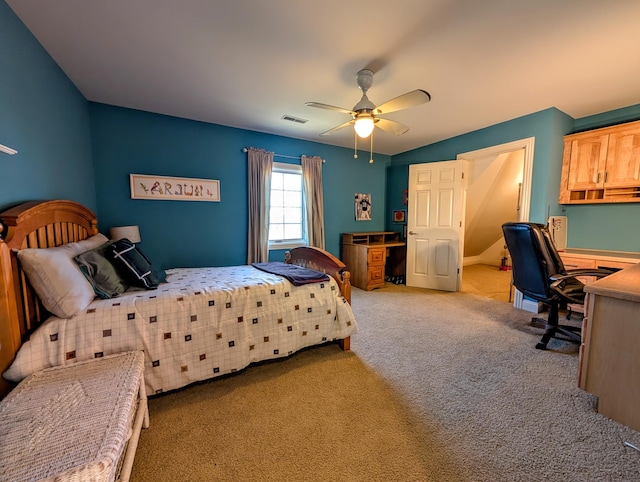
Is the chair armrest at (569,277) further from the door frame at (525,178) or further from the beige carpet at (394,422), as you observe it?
the door frame at (525,178)

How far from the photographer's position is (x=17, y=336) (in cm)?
131

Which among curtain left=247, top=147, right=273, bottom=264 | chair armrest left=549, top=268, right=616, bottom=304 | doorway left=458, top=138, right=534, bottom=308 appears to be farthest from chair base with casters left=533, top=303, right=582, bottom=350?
curtain left=247, top=147, right=273, bottom=264

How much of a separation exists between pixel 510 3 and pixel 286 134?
2968 mm

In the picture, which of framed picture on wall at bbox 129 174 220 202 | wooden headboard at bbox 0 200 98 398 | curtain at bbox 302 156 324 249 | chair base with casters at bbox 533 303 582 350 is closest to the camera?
wooden headboard at bbox 0 200 98 398

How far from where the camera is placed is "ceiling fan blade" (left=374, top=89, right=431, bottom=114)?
6.43 feet

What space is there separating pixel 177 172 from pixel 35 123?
1521 mm

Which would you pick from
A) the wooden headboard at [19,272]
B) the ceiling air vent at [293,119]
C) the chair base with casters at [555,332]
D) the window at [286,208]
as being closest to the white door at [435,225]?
the chair base with casters at [555,332]

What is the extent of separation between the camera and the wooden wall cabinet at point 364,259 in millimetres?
4312

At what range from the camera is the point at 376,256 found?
4.36 m

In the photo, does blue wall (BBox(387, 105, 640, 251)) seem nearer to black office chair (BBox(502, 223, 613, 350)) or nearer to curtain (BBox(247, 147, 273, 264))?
black office chair (BBox(502, 223, 613, 350))

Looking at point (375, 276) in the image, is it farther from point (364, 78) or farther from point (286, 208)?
point (364, 78)

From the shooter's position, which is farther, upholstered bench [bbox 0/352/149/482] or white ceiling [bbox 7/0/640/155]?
white ceiling [bbox 7/0/640/155]

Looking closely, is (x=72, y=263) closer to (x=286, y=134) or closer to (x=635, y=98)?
(x=286, y=134)

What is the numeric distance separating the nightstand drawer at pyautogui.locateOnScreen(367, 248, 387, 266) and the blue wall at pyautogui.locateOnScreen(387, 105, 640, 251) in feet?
6.74
